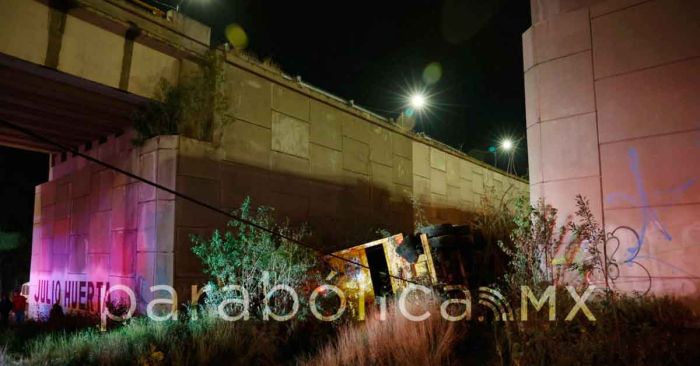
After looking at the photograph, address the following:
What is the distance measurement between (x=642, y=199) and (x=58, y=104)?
1043 centimetres

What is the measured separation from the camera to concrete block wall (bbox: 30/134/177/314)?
927 cm

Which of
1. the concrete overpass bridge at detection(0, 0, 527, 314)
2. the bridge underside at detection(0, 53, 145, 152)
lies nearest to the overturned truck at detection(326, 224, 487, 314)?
the concrete overpass bridge at detection(0, 0, 527, 314)

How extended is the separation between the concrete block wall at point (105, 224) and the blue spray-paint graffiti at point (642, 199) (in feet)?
25.3

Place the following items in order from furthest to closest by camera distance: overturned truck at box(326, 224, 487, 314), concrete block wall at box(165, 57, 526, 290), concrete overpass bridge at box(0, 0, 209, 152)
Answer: concrete block wall at box(165, 57, 526, 290), overturned truck at box(326, 224, 487, 314), concrete overpass bridge at box(0, 0, 209, 152)

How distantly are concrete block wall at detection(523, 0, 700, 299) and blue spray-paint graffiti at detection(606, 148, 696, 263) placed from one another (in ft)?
0.04

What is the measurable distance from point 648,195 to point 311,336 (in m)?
5.62

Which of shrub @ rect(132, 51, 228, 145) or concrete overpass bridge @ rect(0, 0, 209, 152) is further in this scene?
shrub @ rect(132, 51, 228, 145)

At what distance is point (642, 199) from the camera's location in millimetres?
7664

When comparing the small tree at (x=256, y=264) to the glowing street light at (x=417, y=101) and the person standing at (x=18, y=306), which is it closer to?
the person standing at (x=18, y=306)

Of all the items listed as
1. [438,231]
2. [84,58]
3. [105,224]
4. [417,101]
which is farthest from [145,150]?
[417,101]

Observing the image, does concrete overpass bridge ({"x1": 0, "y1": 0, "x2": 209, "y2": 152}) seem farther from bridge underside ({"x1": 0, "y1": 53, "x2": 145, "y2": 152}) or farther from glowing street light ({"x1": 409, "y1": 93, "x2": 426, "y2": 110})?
glowing street light ({"x1": 409, "y1": 93, "x2": 426, "y2": 110})

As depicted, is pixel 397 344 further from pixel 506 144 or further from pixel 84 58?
pixel 506 144

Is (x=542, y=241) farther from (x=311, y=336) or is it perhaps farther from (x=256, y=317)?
(x=256, y=317)

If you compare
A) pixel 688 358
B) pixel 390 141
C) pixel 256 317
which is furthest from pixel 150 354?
pixel 390 141
